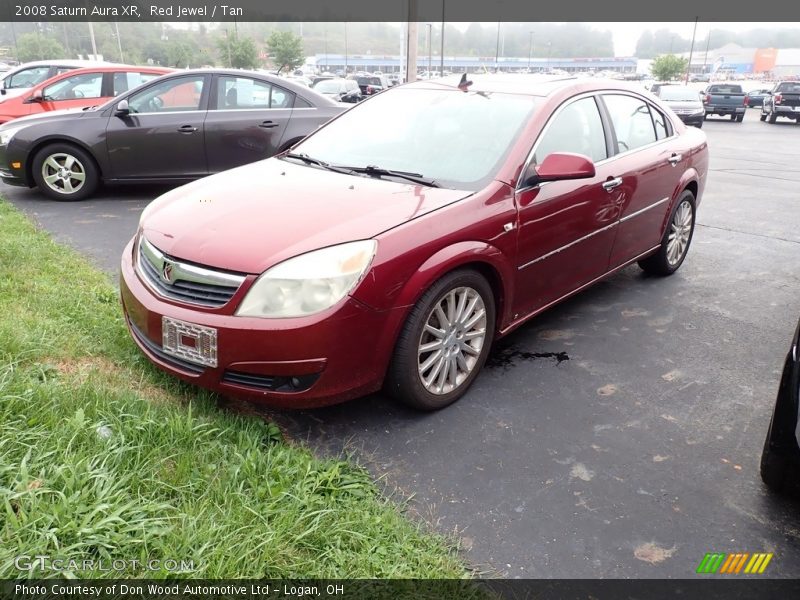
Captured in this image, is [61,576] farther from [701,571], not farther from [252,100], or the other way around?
[252,100]

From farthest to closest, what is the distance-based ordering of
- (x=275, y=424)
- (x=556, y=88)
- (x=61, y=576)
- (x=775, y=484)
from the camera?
(x=556, y=88)
(x=275, y=424)
(x=775, y=484)
(x=61, y=576)

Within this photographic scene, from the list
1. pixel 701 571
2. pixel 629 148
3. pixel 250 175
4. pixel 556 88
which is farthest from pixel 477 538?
pixel 629 148

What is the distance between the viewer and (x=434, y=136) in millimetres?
3768

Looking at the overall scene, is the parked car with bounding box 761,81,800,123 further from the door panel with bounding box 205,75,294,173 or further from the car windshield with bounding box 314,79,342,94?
the door panel with bounding box 205,75,294,173

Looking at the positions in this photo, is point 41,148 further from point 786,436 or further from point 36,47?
point 36,47

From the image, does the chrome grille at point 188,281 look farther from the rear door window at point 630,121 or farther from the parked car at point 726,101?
the parked car at point 726,101

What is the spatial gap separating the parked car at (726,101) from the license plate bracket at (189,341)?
99.3 ft

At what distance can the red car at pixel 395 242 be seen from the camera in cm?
271

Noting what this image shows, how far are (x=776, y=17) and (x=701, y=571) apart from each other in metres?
132

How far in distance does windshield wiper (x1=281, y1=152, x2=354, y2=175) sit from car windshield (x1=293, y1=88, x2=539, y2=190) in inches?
1.7

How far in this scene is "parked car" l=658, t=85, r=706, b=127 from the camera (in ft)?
71.6

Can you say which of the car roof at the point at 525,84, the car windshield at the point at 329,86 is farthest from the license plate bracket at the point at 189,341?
the car windshield at the point at 329,86

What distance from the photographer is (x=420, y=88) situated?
4.31m

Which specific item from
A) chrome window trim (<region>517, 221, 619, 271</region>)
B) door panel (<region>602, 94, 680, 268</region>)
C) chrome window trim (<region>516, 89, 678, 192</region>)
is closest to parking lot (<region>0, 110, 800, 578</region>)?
door panel (<region>602, 94, 680, 268</region>)
